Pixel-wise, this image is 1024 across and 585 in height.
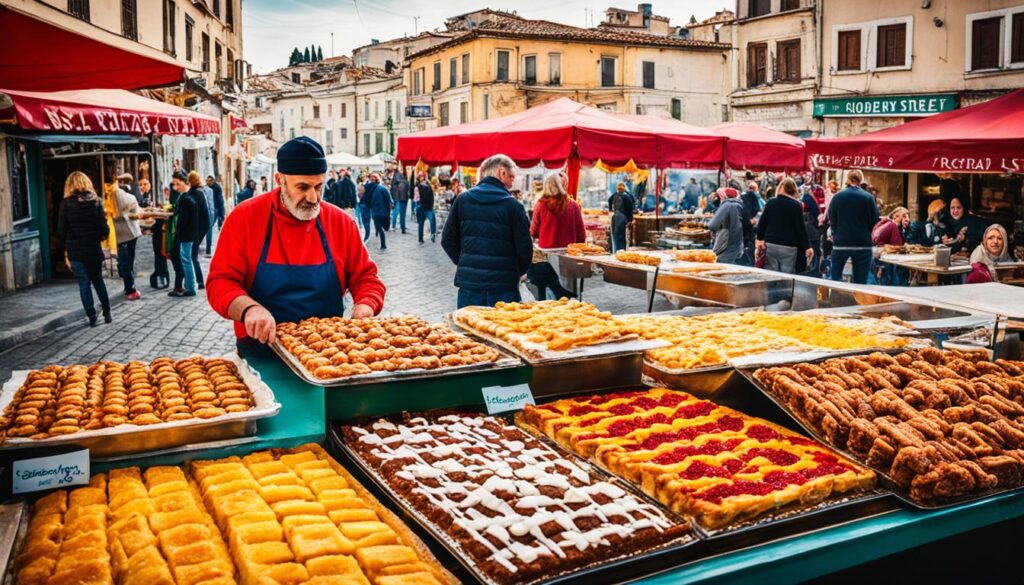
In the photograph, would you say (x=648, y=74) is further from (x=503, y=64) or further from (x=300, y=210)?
(x=300, y=210)

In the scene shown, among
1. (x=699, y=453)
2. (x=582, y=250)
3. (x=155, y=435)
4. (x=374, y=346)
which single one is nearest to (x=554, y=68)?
(x=582, y=250)

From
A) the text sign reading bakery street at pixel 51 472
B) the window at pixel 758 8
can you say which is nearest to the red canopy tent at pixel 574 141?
the text sign reading bakery street at pixel 51 472

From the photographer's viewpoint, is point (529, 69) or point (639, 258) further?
point (529, 69)

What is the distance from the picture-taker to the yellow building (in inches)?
1887

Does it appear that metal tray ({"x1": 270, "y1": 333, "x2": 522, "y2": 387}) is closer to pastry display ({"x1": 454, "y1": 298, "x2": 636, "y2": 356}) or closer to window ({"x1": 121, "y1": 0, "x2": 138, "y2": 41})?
pastry display ({"x1": 454, "y1": 298, "x2": 636, "y2": 356})

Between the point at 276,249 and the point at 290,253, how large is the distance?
80 millimetres

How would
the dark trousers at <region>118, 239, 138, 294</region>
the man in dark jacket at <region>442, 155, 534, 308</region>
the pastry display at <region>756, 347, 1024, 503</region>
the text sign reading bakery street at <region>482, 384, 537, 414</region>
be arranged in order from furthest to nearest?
the dark trousers at <region>118, 239, 138, 294</region>
the man in dark jacket at <region>442, 155, 534, 308</region>
the text sign reading bakery street at <region>482, 384, 537, 414</region>
the pastry display at <region>756, 347, 1024, 503</region>

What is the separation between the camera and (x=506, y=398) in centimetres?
366

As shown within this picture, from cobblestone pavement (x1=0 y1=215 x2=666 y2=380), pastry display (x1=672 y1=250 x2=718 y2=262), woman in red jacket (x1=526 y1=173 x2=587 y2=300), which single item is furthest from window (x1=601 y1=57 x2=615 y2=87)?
pastry display (x1=672 y1=250 x2=718 y2=262)

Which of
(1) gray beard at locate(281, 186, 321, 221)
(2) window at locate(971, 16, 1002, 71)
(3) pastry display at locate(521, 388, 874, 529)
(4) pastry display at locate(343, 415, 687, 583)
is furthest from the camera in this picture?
(2) window at locate(971, 16, 1002, 71)

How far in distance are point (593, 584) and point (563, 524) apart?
8.7 inches

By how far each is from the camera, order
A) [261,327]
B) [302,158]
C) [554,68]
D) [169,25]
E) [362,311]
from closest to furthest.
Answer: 1. [261,327]
2. [302,158]
3. [362,311]
4. [169,25]
5. [554,68]

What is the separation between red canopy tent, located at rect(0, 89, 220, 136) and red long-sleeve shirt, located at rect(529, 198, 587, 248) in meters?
5.50

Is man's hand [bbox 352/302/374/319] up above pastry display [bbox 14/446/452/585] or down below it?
above
